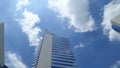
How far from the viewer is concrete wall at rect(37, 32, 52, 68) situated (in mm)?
83162

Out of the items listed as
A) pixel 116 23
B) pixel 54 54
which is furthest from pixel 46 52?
pixel 116 23

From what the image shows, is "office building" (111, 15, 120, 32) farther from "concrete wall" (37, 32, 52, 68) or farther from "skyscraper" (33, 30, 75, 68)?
"concrete wall" (37, 32, 52, 68)

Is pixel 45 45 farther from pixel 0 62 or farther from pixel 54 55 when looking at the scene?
pixel 0 62

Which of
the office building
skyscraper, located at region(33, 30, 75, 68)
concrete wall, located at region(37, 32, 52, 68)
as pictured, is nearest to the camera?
the office building

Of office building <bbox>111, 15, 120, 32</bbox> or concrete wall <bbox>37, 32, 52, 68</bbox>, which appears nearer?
office building <bbox>111, 15, 120, 32</bbox>

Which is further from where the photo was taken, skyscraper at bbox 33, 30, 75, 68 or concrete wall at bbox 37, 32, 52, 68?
skyscraper at bbox 33, 30, 75, 68

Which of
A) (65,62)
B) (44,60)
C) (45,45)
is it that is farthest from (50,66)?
(45,45)

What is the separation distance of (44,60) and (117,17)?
861 inches

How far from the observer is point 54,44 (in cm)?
10300

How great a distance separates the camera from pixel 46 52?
3607 inches

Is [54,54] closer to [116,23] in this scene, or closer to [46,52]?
[46,52]

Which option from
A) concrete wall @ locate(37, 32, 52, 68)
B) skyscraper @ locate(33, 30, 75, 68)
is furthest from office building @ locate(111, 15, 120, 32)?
concrete wall @ locate(37, 32, 52, 68)

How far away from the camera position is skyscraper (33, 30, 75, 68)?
85.3 meters

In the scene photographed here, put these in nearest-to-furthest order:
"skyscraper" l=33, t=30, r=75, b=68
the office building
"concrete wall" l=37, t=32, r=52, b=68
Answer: the office building < "concrete wall" l=37, t=32, r=52, b=68 < "skyscraper" l=33, t=30, r=75, b=68
